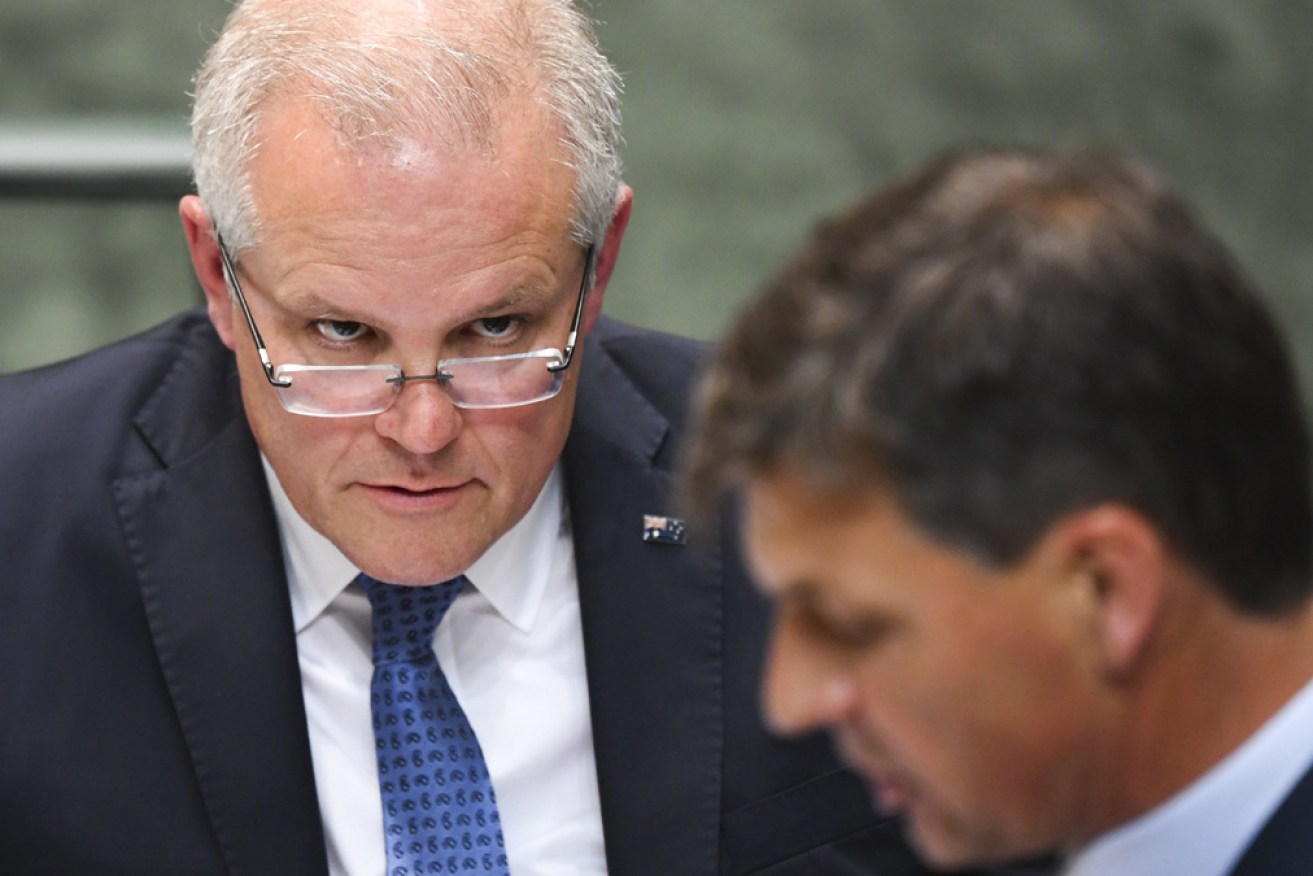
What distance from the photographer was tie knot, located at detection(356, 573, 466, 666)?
2264 mm

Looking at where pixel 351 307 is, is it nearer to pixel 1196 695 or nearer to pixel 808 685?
pixel 808 685

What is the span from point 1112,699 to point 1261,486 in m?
0.18

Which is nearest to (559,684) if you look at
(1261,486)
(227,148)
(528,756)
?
(528,756)

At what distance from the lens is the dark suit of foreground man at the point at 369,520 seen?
2047 millimetres

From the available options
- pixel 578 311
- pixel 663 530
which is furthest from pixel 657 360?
pixel 578 311

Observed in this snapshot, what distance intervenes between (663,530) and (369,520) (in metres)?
0.44

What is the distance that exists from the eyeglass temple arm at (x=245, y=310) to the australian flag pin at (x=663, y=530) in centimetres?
55

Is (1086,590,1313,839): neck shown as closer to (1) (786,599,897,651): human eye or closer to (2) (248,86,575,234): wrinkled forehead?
(1) (786,599,897,651): human eye

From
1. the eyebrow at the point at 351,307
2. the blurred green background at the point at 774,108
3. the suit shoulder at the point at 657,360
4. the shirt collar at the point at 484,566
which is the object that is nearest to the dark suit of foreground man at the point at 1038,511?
the eyebrow at the point at 351,307

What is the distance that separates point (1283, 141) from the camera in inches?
179

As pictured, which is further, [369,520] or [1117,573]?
[369,520]

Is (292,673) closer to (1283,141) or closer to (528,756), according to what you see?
(528,756)

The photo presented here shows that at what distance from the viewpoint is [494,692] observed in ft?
7.59

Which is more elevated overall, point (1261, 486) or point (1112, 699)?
point (1261, 486)
